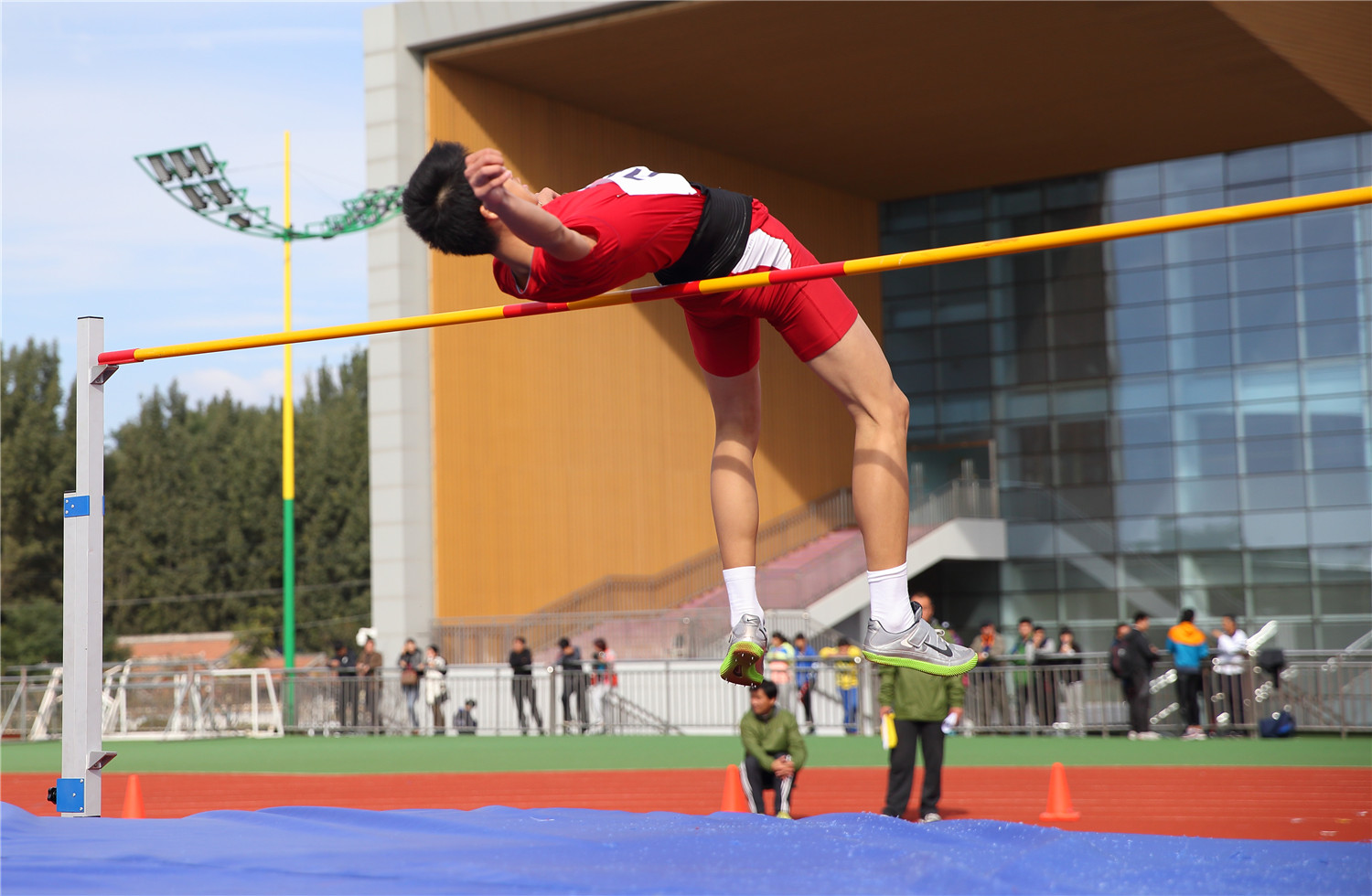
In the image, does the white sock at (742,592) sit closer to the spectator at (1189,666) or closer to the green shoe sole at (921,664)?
the green shoe sole at (921,664)

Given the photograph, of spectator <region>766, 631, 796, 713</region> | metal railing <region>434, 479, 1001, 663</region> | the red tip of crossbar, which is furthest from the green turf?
the red tip of crossbar

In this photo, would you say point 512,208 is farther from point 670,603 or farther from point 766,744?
point 670,603

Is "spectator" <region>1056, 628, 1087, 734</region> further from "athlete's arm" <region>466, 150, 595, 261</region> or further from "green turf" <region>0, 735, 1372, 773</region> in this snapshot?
"athlete's arm" <region>466, 150, 595, 261</region>

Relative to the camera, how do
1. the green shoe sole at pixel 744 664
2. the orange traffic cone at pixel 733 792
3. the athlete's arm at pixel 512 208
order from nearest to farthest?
the athlete's arm at pixel 512 208 < the green shoe sole at pixel 744 664 < the orange traffic cone at pixel 733 792

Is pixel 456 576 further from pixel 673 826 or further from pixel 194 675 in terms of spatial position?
pixel 673 826

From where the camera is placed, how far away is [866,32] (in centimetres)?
2292

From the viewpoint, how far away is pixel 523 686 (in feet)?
65.7

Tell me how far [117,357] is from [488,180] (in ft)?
8.72

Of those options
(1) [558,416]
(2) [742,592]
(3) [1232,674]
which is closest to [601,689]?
(1) [558,416]

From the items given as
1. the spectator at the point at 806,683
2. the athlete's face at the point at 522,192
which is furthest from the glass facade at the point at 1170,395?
the athlete's face at the point at 522,192

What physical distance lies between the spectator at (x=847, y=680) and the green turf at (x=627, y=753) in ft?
3.94

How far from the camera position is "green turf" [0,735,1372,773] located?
46.0ft

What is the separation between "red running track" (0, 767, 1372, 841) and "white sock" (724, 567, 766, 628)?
16.4 ft

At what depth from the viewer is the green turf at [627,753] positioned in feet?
46.0
